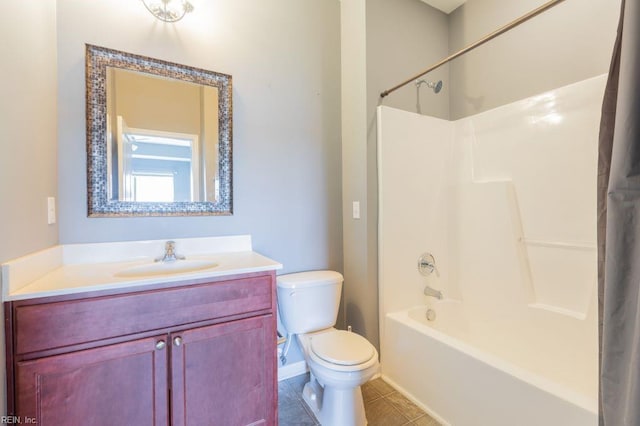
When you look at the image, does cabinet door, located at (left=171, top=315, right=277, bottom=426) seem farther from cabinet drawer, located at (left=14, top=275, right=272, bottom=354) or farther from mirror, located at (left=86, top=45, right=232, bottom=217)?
mirror, located at (left=86, top=45, right=232, bottom=217)

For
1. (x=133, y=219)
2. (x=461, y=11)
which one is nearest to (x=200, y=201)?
(x=133, y=219)

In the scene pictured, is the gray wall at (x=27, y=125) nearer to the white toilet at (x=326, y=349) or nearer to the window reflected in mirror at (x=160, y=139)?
the window reflected in mirror at (x=160, y=139)

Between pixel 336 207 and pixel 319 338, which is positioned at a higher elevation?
pixel 336 207

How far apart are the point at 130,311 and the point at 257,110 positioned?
1.31 meters

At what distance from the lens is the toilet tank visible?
1647mm

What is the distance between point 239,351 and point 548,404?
129 cm

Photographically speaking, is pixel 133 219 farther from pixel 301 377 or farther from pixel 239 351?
pixel 301 377

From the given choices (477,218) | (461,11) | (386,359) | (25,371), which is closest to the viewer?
(25,371)

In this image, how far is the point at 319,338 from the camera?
5.23ft

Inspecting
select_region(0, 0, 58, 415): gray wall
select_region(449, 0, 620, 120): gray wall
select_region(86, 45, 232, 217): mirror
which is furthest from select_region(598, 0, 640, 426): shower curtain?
select_region(0, 0, 58, 415): gray wall

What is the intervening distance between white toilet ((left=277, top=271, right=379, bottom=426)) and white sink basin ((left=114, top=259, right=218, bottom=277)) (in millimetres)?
456

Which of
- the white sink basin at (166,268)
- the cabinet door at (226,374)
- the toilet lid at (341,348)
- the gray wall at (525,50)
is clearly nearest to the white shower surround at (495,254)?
the gray wall at (525,50)

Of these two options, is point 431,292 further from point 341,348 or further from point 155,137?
point 155,137

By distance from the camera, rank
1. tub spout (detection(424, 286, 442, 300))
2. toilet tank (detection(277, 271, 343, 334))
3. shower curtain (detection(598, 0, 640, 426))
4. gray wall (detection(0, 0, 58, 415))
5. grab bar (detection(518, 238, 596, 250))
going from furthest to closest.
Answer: tub spout (detection(424, 286, 442, 300)) → toilet tank (detection(277, 271, 343, 334)) → grab bar (detection(518, 238, 596, 250)) → gray wall (detection(0, 0, 58, 415)) → shower curtain (detection(598, 0, 640, 426))
